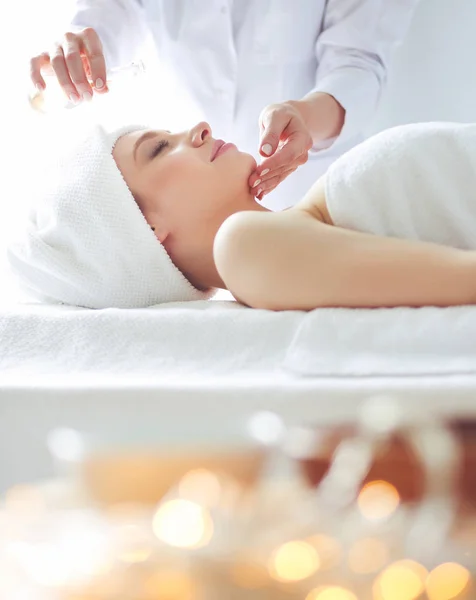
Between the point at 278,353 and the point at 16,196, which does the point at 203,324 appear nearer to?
the point at 278,353

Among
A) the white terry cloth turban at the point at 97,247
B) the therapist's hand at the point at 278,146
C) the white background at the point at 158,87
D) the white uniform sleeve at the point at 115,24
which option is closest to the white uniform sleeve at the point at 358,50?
the white background at the point at 158,87

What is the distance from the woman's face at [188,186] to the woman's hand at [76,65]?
0.50 ft

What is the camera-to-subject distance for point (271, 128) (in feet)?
4.07

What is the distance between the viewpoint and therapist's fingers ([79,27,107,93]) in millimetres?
1293

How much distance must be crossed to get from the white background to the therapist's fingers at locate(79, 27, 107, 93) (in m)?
0.56

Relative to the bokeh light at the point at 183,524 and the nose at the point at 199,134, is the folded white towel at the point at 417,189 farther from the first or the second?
the bokeh light at the point at 183,524

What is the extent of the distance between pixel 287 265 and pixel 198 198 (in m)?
0.35

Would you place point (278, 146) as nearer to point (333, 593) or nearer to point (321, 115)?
point (321, 115)

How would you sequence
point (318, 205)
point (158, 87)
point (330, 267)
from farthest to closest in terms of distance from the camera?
point (158, 87)
point (318, 205)
point (330, 267)

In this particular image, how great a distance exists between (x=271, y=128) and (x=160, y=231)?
0.27 meters

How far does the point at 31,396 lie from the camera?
2.15ft

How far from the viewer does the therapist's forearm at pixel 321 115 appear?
4.91 ft

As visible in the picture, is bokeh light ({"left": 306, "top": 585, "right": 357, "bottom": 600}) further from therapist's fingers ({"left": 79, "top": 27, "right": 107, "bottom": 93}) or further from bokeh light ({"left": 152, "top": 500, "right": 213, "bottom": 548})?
therapist's fingers ({"left": 79, "top": 27, "right": 107, "bottom": 93})

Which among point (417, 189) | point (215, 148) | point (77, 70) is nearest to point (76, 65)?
point (77, 70)
